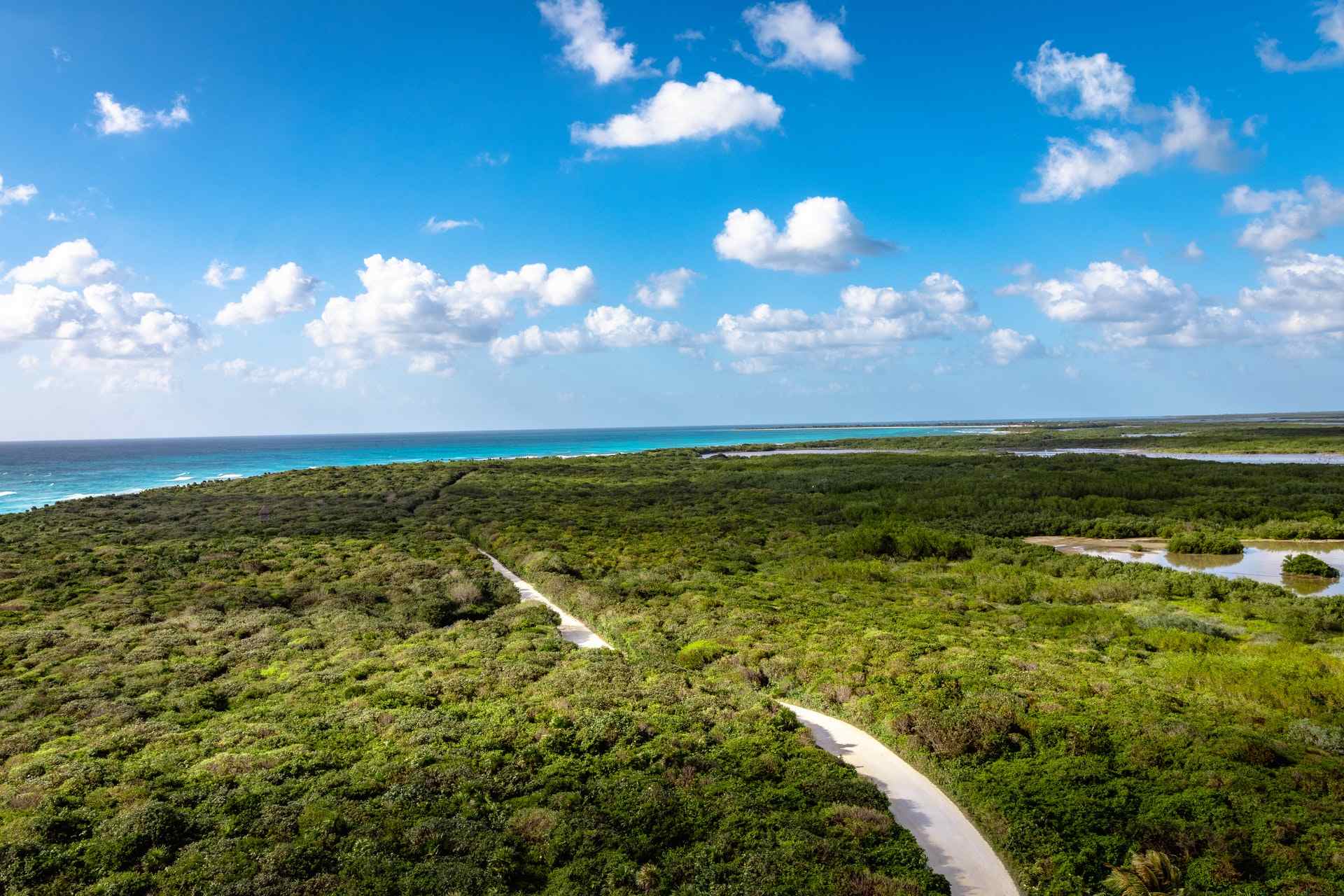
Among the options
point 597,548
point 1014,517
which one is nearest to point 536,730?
point 597,548

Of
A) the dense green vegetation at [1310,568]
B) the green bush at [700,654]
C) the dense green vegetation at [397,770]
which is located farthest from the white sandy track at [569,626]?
the dense green vegetation at [1310,568]

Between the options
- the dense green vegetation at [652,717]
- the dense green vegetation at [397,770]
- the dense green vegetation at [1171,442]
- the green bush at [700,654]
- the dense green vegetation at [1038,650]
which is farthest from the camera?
the dense green vegetation at [1171,442]

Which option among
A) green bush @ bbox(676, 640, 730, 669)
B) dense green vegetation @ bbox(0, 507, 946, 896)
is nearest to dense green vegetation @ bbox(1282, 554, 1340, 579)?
green bush @ bbox(676, 640, 730, 669)

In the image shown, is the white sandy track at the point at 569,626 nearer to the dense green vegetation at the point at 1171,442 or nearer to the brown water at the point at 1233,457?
the brown water at the point at 1233,457

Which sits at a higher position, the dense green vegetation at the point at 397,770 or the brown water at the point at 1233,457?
the brown water at the point at 1233,457

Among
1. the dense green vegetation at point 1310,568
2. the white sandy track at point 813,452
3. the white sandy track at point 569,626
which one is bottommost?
the white sandy track at point 569,626

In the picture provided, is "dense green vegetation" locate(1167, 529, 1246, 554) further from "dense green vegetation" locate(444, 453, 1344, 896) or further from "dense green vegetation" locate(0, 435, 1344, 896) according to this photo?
"dense green vegetation" locate(0, 435, 1344, 896)

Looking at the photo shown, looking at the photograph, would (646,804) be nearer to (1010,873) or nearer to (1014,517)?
(1010,873)
